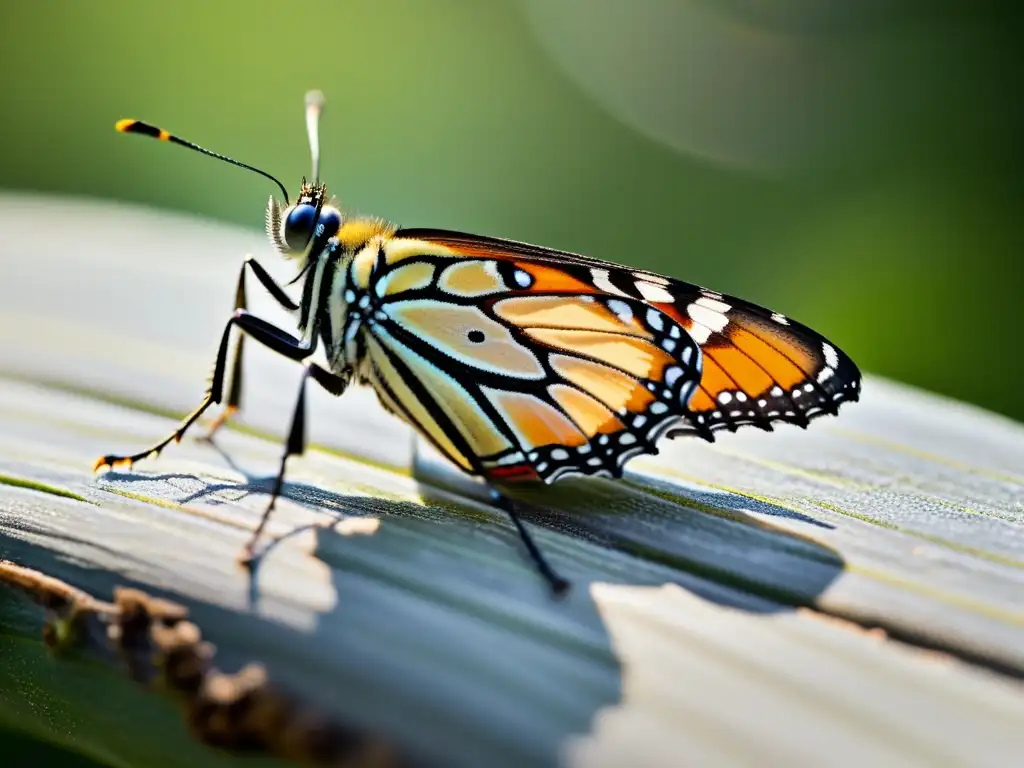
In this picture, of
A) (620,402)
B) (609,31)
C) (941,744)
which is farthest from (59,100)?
(941,744)

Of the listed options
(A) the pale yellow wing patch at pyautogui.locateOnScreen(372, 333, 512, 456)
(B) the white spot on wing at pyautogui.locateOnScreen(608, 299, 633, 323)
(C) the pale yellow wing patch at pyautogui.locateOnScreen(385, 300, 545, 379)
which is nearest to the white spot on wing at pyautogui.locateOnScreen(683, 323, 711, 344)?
(B) the white spot on wing at pyautogui.locateOnScreen(608, 299, 633, 323)

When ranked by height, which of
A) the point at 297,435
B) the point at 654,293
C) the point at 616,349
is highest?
the point at 654,293

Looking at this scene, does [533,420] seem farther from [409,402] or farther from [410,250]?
[410,250]

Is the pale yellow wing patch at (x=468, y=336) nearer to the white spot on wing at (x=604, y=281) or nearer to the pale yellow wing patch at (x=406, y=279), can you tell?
the pale yellow wing patch at (x=406, y=279)

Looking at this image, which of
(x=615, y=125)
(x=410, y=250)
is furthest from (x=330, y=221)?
(x=615, y=125)

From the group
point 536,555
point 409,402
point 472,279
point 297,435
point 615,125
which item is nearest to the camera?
point 536,555

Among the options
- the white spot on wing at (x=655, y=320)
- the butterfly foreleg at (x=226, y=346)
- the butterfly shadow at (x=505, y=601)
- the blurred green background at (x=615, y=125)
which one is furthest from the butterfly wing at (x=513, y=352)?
the blurred green background at (x=615, y=125)

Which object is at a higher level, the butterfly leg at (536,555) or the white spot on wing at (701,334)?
the white spot on wing at (701,334)

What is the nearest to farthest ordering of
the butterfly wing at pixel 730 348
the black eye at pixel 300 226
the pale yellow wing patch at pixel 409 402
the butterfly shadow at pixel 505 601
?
the butterfly shadow at pixel 505 601 → the pale yellow wing patch at pixel 409 402 → the butterfly wing at pixel 730 348 → the black eye at pixel 300 226
